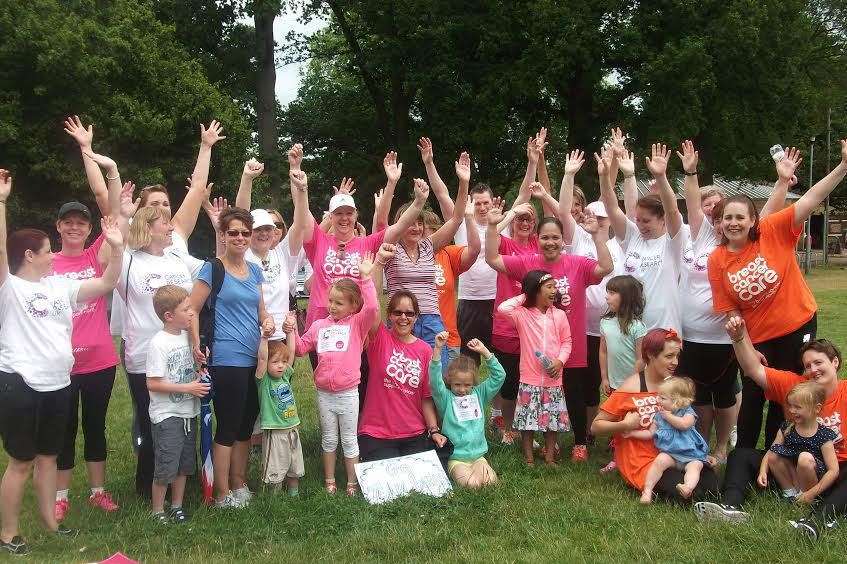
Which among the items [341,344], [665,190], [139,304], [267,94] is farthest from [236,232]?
[267,94]

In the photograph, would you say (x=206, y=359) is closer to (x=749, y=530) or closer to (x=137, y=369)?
(x=137, y=369)

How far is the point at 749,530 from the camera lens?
4.46 metres

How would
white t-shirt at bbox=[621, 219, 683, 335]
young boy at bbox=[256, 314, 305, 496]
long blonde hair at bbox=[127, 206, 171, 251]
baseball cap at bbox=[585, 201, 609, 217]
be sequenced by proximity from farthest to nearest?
1. baseball cap at bbox=[585, 201, 609, 217]
2. white t-shirt at bbox=[621, 219, 683, 335]
3. young boy at bbox=[256, 314, 305, 496]
4. long blonde hair at bbox=[127, 206, 171, 251]

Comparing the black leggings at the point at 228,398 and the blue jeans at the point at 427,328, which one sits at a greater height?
the blue jeans at the point at 427,328

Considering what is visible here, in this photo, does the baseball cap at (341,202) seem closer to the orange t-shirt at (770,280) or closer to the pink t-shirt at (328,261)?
the pink t-shirt at (328,261)

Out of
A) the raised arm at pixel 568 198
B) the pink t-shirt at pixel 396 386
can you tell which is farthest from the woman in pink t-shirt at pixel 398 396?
the raised arm at pixel 568 198

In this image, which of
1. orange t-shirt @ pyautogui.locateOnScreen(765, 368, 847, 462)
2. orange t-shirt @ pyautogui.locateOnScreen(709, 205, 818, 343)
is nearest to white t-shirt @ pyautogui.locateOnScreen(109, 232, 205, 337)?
orange t-shirt @ pyautogui.locateOnScreen(709, 205, 818, 343)

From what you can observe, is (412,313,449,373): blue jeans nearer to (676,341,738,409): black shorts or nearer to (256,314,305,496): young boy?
(256,314,305,496): young boy

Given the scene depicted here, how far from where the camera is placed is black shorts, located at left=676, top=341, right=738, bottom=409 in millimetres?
5766

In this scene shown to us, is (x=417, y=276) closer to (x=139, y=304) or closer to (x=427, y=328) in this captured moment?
(x=427, y=328)

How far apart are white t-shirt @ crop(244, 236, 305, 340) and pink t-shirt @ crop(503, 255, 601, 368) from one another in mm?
1818

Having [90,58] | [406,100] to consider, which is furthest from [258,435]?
[406,100]

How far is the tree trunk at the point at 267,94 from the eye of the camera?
2453cm

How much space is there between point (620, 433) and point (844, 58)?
96.7ft
